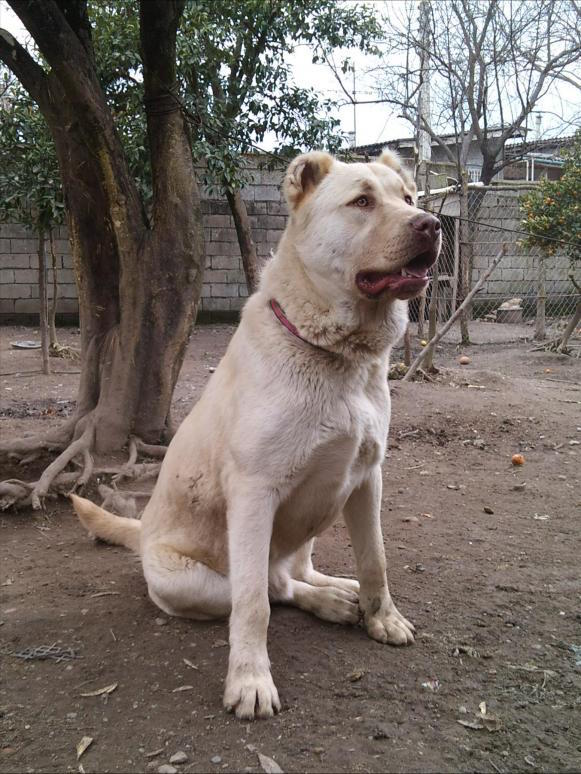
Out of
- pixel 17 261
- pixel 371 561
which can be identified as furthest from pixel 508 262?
pixel 371 561

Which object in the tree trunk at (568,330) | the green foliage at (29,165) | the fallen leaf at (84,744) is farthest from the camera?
the tree trunk at (568,330)

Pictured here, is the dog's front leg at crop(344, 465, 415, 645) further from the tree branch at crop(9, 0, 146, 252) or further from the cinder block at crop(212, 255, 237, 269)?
the cinder block at crop(212, 255, 237, 269)

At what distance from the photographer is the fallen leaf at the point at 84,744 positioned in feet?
6.73

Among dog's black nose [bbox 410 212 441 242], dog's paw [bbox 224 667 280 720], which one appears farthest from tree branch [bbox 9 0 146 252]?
dog's paw [bbox 224 667 280 720]

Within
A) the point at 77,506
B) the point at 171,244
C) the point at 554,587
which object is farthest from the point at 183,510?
the point at 171,244

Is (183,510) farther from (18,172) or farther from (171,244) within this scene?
(18,172)

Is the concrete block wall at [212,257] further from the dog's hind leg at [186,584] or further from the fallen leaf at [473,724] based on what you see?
the fallen leaf at [473,724]

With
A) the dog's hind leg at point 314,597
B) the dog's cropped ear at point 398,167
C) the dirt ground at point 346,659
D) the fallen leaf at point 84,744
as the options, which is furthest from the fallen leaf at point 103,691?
the dog's cropped ear at point 398,167

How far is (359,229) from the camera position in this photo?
8.12 ft

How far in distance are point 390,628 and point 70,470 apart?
260 centimetres

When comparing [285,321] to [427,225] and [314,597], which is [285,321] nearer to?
[427,225]

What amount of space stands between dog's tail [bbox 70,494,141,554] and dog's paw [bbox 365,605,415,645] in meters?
1.22

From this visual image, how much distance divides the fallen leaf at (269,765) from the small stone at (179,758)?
0.69 ft

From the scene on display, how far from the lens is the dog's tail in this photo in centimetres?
339
